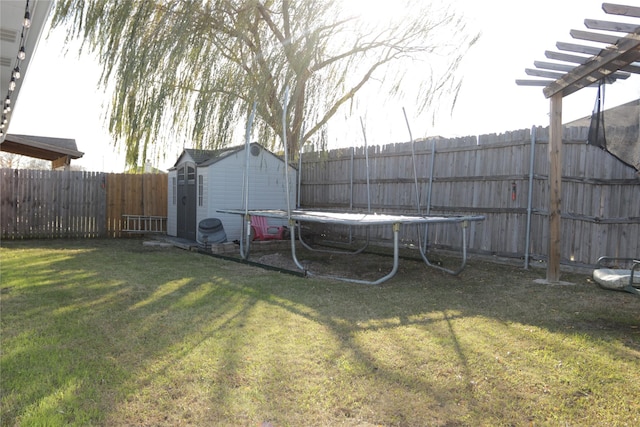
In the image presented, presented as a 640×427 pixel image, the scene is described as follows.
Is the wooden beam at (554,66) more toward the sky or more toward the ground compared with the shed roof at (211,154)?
more toward the sky

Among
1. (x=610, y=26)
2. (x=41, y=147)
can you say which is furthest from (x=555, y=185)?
(x=41, y=147)

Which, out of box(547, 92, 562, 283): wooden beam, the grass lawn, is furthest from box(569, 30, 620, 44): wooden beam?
the grass lawn

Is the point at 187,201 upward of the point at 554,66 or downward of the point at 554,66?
downward

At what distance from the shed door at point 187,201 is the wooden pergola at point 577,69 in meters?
7.27

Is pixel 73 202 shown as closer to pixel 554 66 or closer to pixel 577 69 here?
pixel 554 66

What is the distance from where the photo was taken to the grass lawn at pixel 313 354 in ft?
7.82

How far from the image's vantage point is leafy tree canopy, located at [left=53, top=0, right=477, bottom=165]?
7.34 metres

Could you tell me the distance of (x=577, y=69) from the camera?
17.1 feet

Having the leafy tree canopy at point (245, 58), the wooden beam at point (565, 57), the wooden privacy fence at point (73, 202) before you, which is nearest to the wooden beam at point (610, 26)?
the wooden beam at point (565, 57)

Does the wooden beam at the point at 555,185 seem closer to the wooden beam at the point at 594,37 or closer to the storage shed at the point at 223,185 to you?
the wooden beam at the point at 594,37

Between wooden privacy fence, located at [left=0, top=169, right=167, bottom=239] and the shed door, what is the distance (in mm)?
1661

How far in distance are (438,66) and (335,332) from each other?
659cm

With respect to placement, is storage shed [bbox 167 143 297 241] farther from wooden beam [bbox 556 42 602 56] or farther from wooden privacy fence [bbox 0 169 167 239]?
wooden beam [bbox 556 42 602 56]

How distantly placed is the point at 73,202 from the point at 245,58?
6.34 meters
